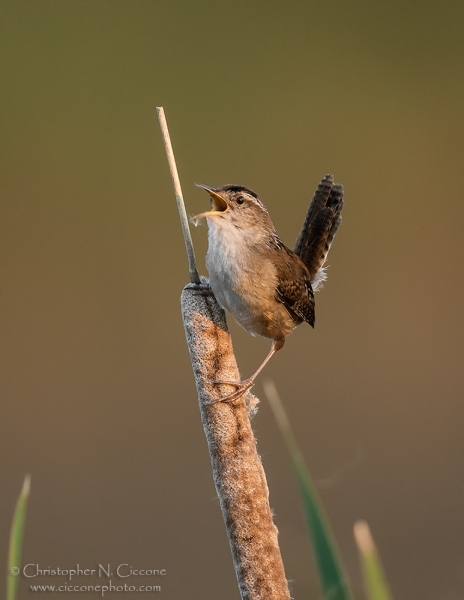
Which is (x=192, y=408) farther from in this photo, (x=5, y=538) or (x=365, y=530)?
(x=365, y=530)

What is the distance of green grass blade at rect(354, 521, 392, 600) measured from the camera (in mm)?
1028

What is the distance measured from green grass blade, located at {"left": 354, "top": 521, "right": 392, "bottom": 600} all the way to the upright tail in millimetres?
1727

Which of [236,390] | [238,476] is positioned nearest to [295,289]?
[236,390]

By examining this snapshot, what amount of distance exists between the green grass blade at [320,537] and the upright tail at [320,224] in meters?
1.57

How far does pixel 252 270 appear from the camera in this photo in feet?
7.09

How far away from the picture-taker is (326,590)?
1097 millimetres

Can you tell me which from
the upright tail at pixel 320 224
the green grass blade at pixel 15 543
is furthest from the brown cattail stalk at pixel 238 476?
the upright tail at pixel 320 224

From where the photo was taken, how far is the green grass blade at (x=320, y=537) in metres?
1.09

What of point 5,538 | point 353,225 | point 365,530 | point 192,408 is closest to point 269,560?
point 365,530

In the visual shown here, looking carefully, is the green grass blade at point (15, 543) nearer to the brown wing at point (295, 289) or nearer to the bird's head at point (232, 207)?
the bird's head at point (232, 207)

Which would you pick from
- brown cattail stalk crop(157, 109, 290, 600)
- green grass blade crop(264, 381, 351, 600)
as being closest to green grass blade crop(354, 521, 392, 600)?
green grass blade crop(264, 381, 351, 600)

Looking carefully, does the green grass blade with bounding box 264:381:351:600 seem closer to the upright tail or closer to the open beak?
the open beak

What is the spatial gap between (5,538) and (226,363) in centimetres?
288

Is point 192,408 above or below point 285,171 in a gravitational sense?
below
